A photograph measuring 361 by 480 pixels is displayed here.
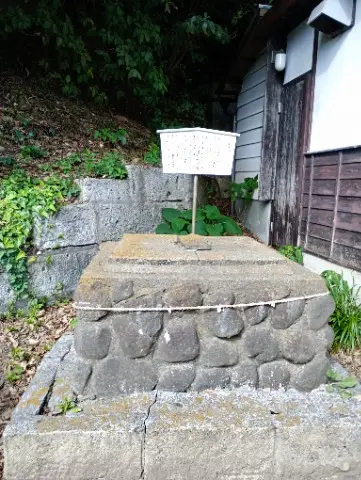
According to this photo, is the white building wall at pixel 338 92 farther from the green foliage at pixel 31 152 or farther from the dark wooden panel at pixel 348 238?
the green foliage at pixel 31 152

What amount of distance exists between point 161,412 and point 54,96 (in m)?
5.18

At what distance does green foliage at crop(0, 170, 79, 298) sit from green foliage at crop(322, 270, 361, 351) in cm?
274

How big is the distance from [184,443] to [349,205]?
2.55 metres

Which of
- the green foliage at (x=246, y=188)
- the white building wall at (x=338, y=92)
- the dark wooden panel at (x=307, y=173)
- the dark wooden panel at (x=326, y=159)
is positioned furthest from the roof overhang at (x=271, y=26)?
the green foliage at (x=246, y=188)

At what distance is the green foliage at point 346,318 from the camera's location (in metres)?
2.85

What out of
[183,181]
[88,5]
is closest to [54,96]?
[88,5]

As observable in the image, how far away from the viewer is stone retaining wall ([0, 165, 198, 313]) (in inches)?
A: 145

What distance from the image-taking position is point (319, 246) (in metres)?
3.92

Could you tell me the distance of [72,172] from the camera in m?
4.34

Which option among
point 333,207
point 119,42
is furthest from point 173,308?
point 119,42

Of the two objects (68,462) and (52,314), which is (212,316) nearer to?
(68,462)

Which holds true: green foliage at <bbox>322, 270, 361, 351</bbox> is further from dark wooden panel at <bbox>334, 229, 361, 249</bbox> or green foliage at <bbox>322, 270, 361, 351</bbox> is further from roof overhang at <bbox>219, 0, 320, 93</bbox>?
roof overhang at <bbox>219, 0, 320, 93</bbox>

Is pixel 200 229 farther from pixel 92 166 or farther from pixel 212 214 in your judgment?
pixel 92 166

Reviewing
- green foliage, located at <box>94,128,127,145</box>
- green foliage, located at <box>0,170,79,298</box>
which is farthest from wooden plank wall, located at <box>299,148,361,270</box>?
green foliage, located at <box>0,170,79,298</box>
